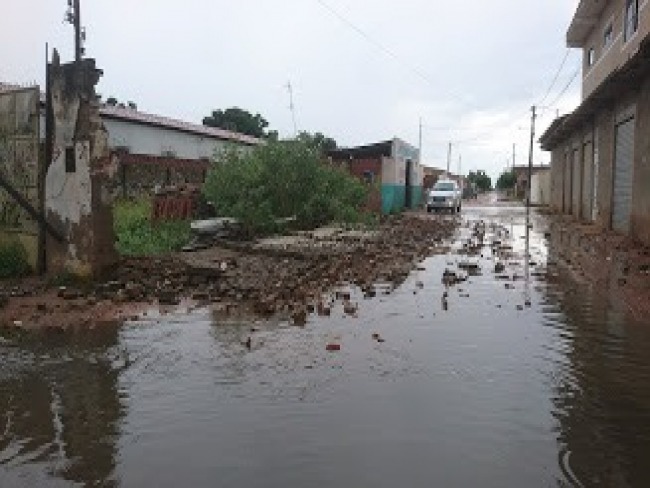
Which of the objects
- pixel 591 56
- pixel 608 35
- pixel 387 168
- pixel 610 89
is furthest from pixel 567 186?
pixel 610 89

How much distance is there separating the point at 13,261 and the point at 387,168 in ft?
90.1

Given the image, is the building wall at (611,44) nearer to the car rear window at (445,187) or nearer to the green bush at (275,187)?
the car rear window at (445,187)

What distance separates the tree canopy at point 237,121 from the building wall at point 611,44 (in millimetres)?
33963

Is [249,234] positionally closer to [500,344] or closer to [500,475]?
[500,344]

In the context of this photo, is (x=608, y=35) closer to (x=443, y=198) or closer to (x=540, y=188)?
(x=443, y=198)

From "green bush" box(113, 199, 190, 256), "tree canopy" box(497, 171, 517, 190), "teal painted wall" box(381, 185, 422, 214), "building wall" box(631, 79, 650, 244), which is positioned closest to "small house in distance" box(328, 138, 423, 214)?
"teal painted wall" box(381, 185, 422, 214)

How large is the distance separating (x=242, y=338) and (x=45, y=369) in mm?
1969

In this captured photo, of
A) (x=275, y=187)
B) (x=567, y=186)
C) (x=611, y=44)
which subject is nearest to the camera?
(x=275, y=187)

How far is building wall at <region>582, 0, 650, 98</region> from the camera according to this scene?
70.8 ft

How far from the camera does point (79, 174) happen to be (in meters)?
9.84

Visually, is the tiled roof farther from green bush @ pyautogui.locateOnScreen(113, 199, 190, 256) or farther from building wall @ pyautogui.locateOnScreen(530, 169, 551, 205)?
building wall @ pyautogui.locateOnScreen(530, 169, 551, 205)

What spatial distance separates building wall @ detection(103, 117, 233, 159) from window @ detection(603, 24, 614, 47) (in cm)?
1588

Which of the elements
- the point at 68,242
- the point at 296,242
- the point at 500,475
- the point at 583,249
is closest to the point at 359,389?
the point at 500,475

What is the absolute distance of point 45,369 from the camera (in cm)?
614
